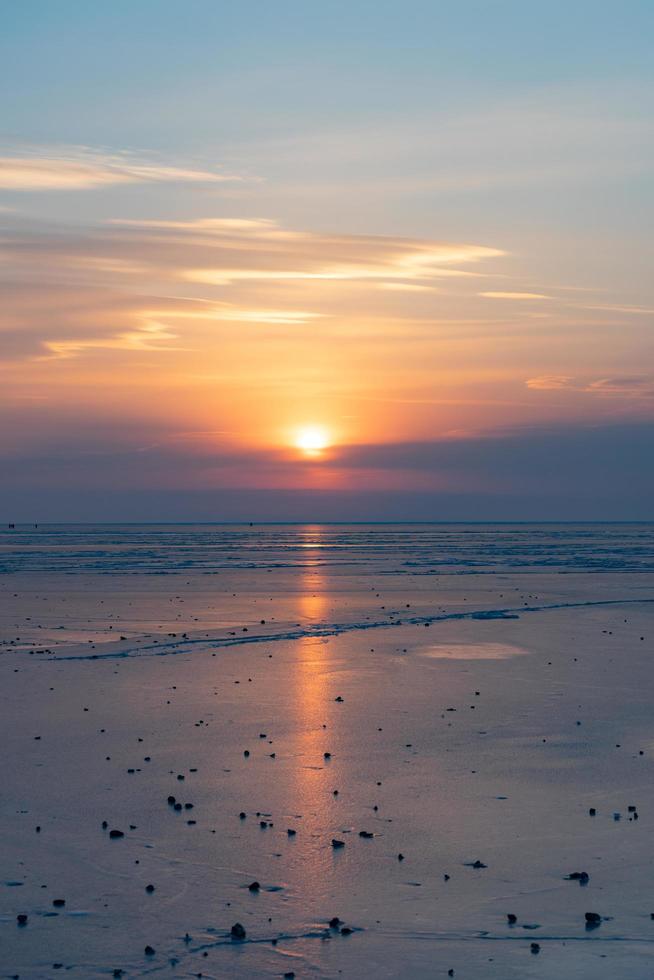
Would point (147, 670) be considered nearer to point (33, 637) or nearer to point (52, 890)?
point (33, 637)

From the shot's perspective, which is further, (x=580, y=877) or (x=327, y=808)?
(x=327, y=808)

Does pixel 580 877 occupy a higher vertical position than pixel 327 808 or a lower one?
lower

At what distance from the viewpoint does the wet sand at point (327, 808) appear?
1042 centimetres

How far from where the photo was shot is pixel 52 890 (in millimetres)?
11656

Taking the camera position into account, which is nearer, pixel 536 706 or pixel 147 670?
pixel 536 706

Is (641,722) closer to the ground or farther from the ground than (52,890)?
farther from the ground

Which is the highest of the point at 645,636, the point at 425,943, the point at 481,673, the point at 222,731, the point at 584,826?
the point at 645,636

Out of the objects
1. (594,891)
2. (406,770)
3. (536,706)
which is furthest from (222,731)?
(594,891)

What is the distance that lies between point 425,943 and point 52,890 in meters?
3.96

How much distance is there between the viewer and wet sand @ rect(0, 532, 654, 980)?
10.4 meters

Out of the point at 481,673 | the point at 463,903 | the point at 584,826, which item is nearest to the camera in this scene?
the point at 463,903

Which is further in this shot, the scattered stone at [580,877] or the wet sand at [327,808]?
the scattered stone at [580,877]

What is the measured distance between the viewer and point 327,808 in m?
14.6

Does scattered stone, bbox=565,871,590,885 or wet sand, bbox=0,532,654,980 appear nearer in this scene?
wet sand, bbox=0,532,654,980
